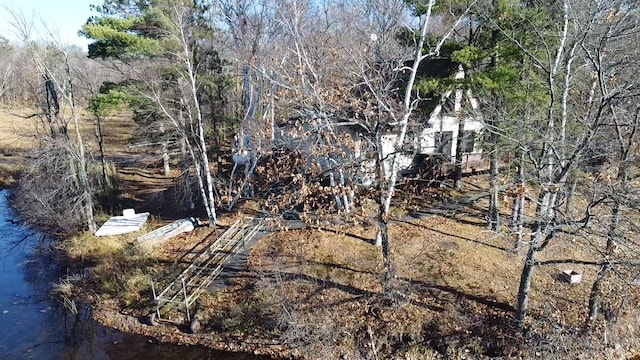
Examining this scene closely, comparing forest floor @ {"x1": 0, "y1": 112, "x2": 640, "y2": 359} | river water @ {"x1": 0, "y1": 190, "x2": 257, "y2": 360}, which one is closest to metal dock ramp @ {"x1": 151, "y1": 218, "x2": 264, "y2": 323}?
forest floor @ {"x1": 0, "y1": 112, "x2": 640, "y2": 359}

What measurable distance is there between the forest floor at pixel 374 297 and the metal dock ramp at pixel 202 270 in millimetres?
452

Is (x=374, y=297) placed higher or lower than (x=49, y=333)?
higher

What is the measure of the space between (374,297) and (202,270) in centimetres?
629

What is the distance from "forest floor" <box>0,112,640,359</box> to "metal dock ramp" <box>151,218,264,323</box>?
452mm

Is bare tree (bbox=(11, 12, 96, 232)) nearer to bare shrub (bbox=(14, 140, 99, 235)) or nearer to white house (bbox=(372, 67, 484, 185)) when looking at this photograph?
bare shrub (bbox=(14, 140, 99, 235))

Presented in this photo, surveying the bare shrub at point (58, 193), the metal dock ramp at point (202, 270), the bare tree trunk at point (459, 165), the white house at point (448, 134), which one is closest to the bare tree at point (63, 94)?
the bare shrub at point (58, 193)

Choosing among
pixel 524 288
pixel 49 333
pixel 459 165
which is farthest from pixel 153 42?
pixel 524 288

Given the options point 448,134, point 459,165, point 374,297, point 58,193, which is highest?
point 448,134

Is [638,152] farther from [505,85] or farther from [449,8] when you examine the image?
[449,8]

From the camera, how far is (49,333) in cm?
1342

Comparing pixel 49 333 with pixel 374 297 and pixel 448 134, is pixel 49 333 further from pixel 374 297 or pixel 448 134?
pixel 448 134

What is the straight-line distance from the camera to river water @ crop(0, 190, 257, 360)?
1231cm

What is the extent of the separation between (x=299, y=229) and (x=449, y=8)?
10092 mm

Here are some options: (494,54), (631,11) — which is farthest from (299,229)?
(631,11)
